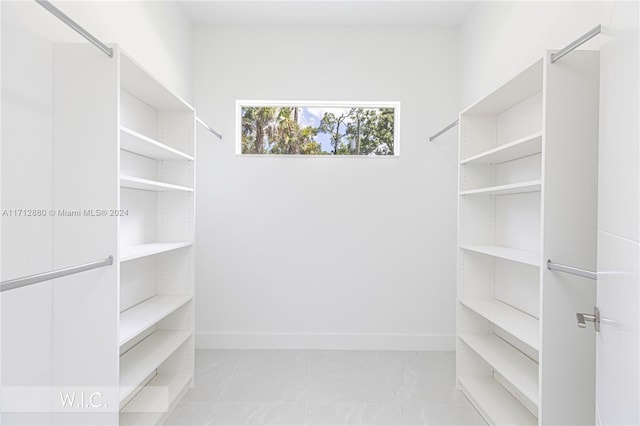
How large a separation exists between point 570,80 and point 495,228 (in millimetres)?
1151

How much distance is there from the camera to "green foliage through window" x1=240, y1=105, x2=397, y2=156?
3348 millimetres

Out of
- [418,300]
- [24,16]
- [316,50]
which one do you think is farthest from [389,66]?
[24,16]

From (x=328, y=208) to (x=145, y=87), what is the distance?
1.76m

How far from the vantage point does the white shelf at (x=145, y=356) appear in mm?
1738

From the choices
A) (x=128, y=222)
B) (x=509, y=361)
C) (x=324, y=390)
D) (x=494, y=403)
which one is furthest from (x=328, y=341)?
(x=128, y=222)

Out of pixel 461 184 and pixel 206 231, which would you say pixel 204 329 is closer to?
pixel 206 231

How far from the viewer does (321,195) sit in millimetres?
3246

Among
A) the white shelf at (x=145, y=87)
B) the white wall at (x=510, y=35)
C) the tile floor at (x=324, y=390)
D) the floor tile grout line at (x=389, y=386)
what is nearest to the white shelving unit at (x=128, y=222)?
the white shelf at (x=145, y=87)

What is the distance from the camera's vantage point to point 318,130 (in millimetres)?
3367

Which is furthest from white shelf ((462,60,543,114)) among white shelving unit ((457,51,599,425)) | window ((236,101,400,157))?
window ((236,101,400,157))

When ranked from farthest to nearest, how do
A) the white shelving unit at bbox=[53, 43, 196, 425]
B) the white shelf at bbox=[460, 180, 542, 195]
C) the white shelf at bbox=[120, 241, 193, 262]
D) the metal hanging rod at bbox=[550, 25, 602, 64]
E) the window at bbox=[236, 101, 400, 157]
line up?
the window at bbox=[236, 101, 400, 157] < the white shelf at bbox=[460, 180, 542, 195] < the white shelf at bbox=[120, 241, 193, 262] < the white shelving unit at bbox=[53, 43, 196, 425] < the metal hanging rod at bbox=[550, 25, 602, 64]

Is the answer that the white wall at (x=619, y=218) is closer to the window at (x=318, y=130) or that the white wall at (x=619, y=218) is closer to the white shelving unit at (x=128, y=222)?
the white shelving unit at (x=128, y=222)

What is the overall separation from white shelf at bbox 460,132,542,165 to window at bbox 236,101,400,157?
3.60 feet

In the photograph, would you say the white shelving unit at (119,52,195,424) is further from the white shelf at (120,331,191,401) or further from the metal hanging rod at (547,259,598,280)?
the metal hanging rod at (547,259,598,280)
